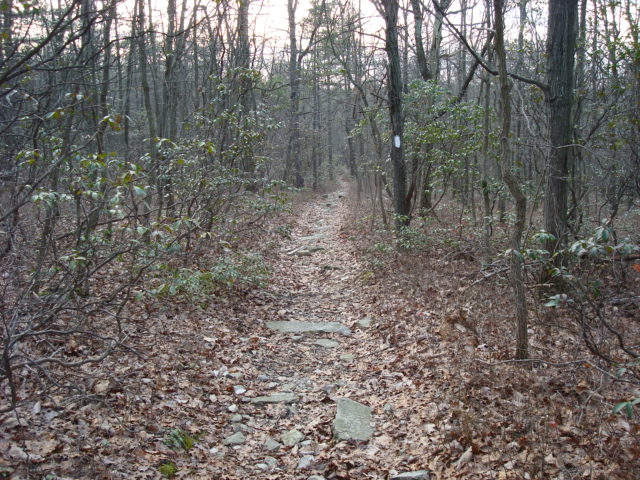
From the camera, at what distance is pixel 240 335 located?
6699mm

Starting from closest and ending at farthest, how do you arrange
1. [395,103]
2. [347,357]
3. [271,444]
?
[271,444]
[347,357]
[395,103]

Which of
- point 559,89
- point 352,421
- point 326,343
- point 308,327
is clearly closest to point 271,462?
point 352,421

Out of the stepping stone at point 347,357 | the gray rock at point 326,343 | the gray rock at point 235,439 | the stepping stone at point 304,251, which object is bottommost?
the gray rock at point 235,439

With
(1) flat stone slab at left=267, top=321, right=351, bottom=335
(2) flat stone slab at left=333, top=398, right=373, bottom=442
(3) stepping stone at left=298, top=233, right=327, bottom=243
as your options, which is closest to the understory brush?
(2) flat stone slab at left=333, top=398, right=373, bottom=442

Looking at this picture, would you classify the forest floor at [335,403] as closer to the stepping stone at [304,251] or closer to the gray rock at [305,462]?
the gray rock at [305,462]

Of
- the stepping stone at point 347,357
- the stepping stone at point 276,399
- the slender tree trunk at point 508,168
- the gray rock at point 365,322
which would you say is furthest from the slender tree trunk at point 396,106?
the stepping stone at point 276,399

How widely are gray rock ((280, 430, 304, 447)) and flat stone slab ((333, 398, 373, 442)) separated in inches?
13.9

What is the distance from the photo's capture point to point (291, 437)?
14.3ft

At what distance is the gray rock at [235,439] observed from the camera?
4.22m

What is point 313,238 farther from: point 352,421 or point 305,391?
point 352,421

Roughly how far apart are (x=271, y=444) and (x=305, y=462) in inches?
17.2

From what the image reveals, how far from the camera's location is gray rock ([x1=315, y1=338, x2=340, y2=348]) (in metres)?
6.55

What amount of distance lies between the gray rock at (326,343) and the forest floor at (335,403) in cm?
3

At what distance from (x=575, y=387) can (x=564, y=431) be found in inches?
28.9
